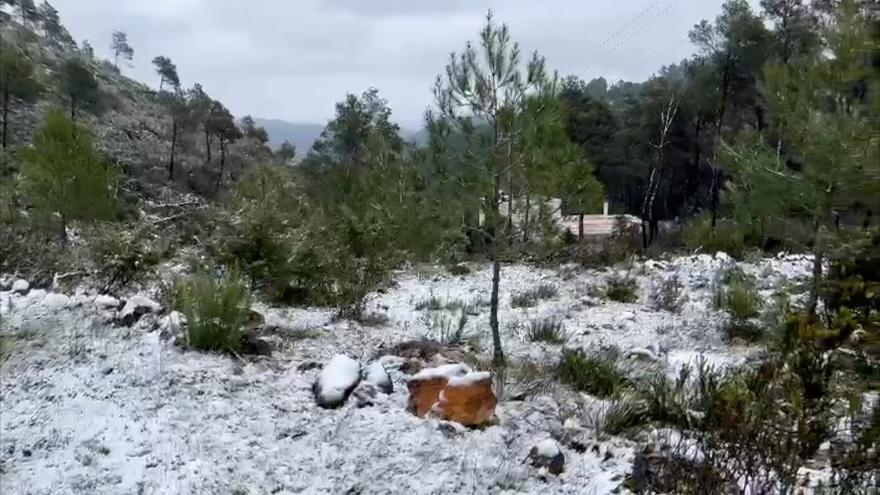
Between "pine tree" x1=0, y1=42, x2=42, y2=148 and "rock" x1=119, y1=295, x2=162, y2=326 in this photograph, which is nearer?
"pine tree" x1=0, y1=42, x2=42, y2=148

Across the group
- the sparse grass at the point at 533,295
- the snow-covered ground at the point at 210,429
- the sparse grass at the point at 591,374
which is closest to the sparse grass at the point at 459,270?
the sparse grass at the point at 533,295

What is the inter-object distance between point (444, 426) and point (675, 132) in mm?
26029

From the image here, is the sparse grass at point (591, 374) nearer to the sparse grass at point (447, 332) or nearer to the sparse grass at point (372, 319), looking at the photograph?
the sparse grass at point (447, 332)

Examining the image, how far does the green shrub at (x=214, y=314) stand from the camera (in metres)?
4.52

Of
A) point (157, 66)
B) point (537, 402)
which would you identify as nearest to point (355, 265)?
point (537, 402)

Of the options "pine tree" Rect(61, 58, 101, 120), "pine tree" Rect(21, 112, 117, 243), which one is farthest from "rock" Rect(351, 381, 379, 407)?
"pine tree" Rect(61, 58, 101, 120)

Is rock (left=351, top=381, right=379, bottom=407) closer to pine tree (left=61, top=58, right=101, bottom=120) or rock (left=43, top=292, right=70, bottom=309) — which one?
rock (left=43, top=292, right=70, bottom=309)

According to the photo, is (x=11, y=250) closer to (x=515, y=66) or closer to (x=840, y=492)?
(x=515, y=66)

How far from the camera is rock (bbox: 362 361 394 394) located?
4.25 meters

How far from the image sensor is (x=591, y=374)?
5.21m

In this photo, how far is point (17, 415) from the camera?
3256mm

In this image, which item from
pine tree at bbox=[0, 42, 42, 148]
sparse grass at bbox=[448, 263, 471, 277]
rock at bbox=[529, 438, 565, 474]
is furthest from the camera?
sparse grass at bbox=[448, 263, 471, 277]

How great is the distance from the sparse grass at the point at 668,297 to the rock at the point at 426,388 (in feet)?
19.7

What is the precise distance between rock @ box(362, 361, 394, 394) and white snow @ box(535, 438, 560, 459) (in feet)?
3.70
